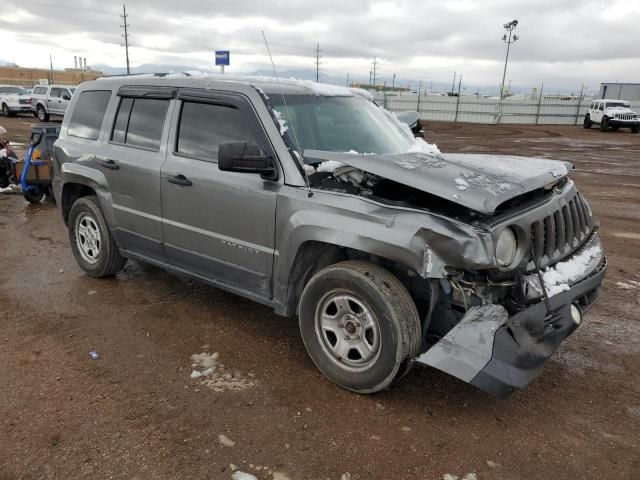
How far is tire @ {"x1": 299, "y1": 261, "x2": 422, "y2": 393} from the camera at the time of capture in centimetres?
301

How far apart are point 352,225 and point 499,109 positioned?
40510 mm

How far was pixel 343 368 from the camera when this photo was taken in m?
3.34

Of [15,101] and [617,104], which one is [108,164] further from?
[617,104]

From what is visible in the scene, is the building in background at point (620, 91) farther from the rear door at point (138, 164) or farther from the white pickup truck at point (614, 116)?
the rear door at point (138, 164)

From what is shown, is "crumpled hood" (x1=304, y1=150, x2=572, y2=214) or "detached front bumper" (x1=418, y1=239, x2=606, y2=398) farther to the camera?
"crumpled hood" (x1=304, y1=150, x2=572, y2=214)

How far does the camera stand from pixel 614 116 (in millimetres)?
31484

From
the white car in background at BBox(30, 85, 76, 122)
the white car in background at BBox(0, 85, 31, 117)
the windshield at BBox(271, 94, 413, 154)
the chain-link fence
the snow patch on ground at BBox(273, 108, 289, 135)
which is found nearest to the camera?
the snow patch on ground at BBox(273, 108, 289, 135)

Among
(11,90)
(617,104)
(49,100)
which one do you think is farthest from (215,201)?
(617,104)

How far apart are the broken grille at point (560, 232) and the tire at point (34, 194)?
26.9 ft

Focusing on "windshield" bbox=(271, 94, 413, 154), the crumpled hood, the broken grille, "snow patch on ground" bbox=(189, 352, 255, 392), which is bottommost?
"snow patch on ground" bbox=(189, 352, 255, 392)

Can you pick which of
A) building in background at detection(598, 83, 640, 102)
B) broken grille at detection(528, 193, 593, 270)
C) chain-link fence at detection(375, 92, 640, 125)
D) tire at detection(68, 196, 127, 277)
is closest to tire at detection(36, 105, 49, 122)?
chain-link fence at detection(375, 92, 640, 125)

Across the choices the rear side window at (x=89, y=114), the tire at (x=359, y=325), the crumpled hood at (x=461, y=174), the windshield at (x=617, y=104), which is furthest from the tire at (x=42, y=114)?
the windshield at (x=617, y=104)

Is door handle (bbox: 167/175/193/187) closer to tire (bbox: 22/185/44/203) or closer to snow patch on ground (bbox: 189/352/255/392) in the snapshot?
snow patch on ground (bbox: 189/352/255/392)

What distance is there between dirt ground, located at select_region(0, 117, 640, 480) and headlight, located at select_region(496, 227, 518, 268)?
0.96m
